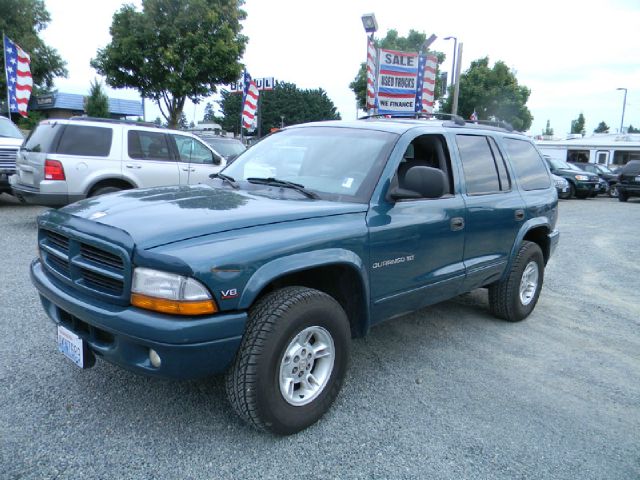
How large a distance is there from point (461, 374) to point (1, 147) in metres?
9.48

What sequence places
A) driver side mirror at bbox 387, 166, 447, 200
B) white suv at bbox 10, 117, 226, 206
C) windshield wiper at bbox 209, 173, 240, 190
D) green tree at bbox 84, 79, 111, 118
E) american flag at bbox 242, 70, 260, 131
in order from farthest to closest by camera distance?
1. green tree at bbox 84, 79, 111, 118
2. american flag at bbox 242, 70, 260, 131
3. white suv at bbox 10, 117, 226, 206
4. windshield wiper at bbox 209, 173, 240, 190
5. driver side mirror at bbox 387, 166, 447, 200

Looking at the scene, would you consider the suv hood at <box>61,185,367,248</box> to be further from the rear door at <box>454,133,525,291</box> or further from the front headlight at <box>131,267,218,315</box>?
the rear door at <box>454,133,525,291</box>

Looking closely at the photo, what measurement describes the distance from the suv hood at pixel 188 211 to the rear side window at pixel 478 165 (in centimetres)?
136

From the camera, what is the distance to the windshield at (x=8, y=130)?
1041 centimetres

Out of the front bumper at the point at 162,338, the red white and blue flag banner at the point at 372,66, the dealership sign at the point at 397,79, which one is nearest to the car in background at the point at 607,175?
the dealership sign at the point at 397,79


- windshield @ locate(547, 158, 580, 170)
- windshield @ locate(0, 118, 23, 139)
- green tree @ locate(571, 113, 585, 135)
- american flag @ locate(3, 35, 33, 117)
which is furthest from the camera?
green tree @ locate(571, 113, 585, 135)

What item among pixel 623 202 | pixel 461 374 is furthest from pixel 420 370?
pixel 623 202

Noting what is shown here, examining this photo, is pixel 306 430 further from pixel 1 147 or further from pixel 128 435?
pixel 1 147

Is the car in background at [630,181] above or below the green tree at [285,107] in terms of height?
below

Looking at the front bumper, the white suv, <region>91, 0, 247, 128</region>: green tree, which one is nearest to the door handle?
the front bumper

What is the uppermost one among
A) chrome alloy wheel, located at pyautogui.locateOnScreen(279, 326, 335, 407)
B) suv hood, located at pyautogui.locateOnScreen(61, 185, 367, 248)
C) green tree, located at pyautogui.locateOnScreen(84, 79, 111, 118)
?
green tree, located at pyautogui.locateOnScreen(84, 79, 111, 118)

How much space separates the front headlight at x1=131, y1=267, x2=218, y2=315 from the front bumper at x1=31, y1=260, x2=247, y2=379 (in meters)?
0.04

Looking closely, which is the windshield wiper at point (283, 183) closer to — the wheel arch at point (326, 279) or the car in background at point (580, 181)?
the wheel arch at point (326, 279)

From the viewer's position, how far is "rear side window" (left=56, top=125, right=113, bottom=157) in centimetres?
776
